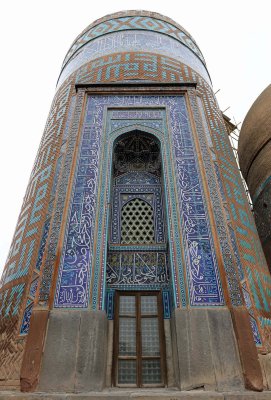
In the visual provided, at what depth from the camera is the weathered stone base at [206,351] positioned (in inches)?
146

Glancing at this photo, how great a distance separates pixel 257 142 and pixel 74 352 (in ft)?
17.8

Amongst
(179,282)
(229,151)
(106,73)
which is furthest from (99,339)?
(106,73)

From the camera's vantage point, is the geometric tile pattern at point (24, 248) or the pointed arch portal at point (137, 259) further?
the pointed arch portal at point (137, 259)

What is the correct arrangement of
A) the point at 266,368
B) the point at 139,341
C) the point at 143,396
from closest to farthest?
the point at 143,396 < the point at 266,368 < the point at 139,341

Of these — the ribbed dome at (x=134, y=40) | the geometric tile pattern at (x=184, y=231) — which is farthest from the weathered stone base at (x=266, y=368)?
the ribbed dome at (x=134, y=40)

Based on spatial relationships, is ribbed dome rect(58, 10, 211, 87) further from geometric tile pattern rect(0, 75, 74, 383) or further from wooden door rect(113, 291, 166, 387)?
wooden door rect(113, 291, 166, 387)

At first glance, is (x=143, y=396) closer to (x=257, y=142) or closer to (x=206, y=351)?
(x=206, y=351)

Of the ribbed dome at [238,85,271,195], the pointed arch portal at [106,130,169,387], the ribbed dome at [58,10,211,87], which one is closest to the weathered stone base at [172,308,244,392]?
the pointed arch portal at [106,130,169,387]

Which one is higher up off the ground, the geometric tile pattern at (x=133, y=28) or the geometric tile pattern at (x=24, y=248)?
the geometric tile pattern at (x=133, y=28)

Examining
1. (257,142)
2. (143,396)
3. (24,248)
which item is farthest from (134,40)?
(143,396)

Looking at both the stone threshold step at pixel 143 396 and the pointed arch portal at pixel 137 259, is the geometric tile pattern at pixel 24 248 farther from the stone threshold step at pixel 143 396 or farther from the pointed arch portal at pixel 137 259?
the pointed arch portal at pixel 137 259

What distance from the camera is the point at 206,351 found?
3.90m

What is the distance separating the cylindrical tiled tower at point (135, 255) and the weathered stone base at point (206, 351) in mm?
12

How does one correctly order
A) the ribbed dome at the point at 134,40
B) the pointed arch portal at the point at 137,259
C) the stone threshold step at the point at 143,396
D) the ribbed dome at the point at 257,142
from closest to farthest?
1. the stone threshold step at the point at 143,396
2. the pointed arch portal at the point at 137,259
3. the ribbed dome at the point at 257,142
4. the ribbed dome at the point at 134,40
